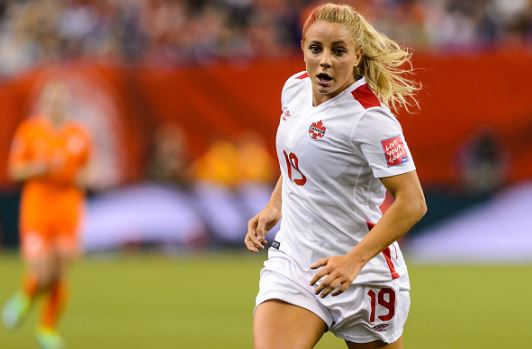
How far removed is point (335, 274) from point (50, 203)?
6.48 meters

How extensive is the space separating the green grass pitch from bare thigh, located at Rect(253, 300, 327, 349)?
4.84 m

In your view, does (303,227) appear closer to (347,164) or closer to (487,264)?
(347,164)

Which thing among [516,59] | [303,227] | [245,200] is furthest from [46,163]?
[516,59]

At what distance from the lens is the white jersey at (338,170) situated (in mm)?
5355

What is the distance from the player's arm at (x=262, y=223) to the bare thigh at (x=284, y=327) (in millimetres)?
424

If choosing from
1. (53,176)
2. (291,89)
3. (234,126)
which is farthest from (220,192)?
(291,89)

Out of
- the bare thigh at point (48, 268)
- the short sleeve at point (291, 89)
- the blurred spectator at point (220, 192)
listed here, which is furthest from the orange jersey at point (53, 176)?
the blurred spectator at point (220, 192)

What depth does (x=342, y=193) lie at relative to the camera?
5578mm

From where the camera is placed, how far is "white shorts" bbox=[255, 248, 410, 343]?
5574mm

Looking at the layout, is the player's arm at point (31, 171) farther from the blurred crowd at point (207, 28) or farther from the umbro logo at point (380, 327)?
the blurred crowd at point (207, 28)

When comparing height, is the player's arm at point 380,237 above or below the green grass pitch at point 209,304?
above

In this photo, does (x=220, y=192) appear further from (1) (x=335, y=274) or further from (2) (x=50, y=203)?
(1) (x=335, y=274)

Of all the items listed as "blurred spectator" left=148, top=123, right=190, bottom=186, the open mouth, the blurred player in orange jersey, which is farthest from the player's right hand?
"blurred spectator" left=148, top=123, right=190, bottom=186

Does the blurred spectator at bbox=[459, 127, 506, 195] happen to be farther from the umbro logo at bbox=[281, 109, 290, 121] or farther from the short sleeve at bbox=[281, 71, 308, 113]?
the umbro logo at bbox=[281, 109, 290, 121]
